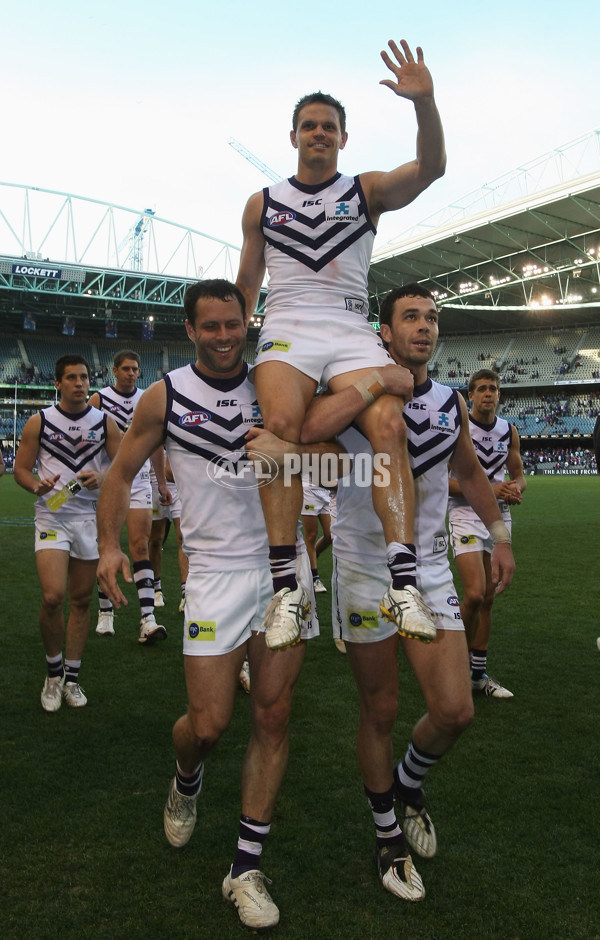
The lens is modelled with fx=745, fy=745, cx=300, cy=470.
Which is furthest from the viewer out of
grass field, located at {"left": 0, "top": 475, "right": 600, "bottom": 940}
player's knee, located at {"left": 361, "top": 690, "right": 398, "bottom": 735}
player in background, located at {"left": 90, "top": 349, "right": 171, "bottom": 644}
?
player in background, located at {"left": 90, "top": 349, "right": 171, "bottom": 644}

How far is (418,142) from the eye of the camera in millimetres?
3510

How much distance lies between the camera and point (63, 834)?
365cm

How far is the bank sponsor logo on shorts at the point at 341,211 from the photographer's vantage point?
3.74m

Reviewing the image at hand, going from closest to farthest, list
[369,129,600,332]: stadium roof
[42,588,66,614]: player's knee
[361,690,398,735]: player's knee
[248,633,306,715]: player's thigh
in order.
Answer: [248,633,306,715]: player's thigh, [361,690,398,735]: player's knee, [42,588,66,614]: player's knee, [369,129,600,332]: stadium roof

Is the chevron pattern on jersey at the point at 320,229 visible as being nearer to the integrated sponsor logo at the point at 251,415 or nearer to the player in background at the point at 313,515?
the integrated sponsor logo at the point at 251,415

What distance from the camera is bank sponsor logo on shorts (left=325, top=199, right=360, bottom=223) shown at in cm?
374

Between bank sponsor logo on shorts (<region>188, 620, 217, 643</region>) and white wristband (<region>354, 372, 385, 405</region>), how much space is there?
1226 millimetres

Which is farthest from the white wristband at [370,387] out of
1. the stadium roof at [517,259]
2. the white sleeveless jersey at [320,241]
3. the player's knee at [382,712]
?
the stadium roof at [517,259]

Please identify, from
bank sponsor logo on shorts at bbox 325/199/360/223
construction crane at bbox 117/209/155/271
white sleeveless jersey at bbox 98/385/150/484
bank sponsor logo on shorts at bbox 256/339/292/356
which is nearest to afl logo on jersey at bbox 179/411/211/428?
bank sponsor logo on shorts at bbox 256/339/292/356

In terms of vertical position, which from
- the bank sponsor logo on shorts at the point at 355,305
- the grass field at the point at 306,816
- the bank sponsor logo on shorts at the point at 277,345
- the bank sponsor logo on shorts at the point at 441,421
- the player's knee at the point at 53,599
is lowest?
the grass field at the point at 306,816

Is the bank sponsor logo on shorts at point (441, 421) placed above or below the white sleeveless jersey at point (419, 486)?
above

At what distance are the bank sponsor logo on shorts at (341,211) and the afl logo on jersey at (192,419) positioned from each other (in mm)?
1173

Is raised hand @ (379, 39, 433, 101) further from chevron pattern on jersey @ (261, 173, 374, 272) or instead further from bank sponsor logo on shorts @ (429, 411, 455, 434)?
bank sponsor logo on shorts @ (429, 411, 455, 434)

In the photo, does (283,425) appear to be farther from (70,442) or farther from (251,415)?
(70,442)
